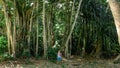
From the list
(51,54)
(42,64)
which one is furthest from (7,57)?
(51,54)

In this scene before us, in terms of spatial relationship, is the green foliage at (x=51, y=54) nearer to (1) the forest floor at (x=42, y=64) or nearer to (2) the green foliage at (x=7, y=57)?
(1) the forest floor at (x=42, y=64)

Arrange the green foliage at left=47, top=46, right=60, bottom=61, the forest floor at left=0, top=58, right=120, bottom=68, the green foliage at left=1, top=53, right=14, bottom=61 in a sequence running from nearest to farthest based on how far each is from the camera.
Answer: the forest floor at left=0, top=58, right=120, bottom=68
the green foliage at left=1, top=53, right=14, bottom=61
the green foliage at left=47, top=46, right=60, bottom=61

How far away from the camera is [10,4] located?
10.4 metres

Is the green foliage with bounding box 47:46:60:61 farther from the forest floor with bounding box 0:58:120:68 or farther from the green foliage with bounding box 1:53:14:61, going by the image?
the green foliage with bounding box 1:53:14:61

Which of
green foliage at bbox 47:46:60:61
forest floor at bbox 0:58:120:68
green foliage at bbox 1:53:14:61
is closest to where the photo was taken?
forest floor at bbox 0:58:120:68

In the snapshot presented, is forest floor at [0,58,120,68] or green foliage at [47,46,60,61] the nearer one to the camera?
forest floor at [0,58,120,68]

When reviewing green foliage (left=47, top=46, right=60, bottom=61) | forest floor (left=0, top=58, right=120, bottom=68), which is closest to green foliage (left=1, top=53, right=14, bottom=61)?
forest floor (left=0, top=58, right=120, bottom=68)

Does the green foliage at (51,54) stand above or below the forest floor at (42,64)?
above

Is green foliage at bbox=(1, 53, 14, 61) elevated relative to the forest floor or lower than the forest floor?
elevated

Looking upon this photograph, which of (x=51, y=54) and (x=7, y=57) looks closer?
(x=7, y=57)

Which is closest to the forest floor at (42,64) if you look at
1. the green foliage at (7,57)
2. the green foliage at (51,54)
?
the green foliage at (7,57)

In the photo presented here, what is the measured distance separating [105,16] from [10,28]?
14.1 feet

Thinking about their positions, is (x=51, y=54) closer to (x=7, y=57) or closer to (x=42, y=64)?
(x=42, y=64)

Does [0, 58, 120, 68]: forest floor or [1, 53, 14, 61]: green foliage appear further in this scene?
[1, 53, 14, 61]: green foliage
